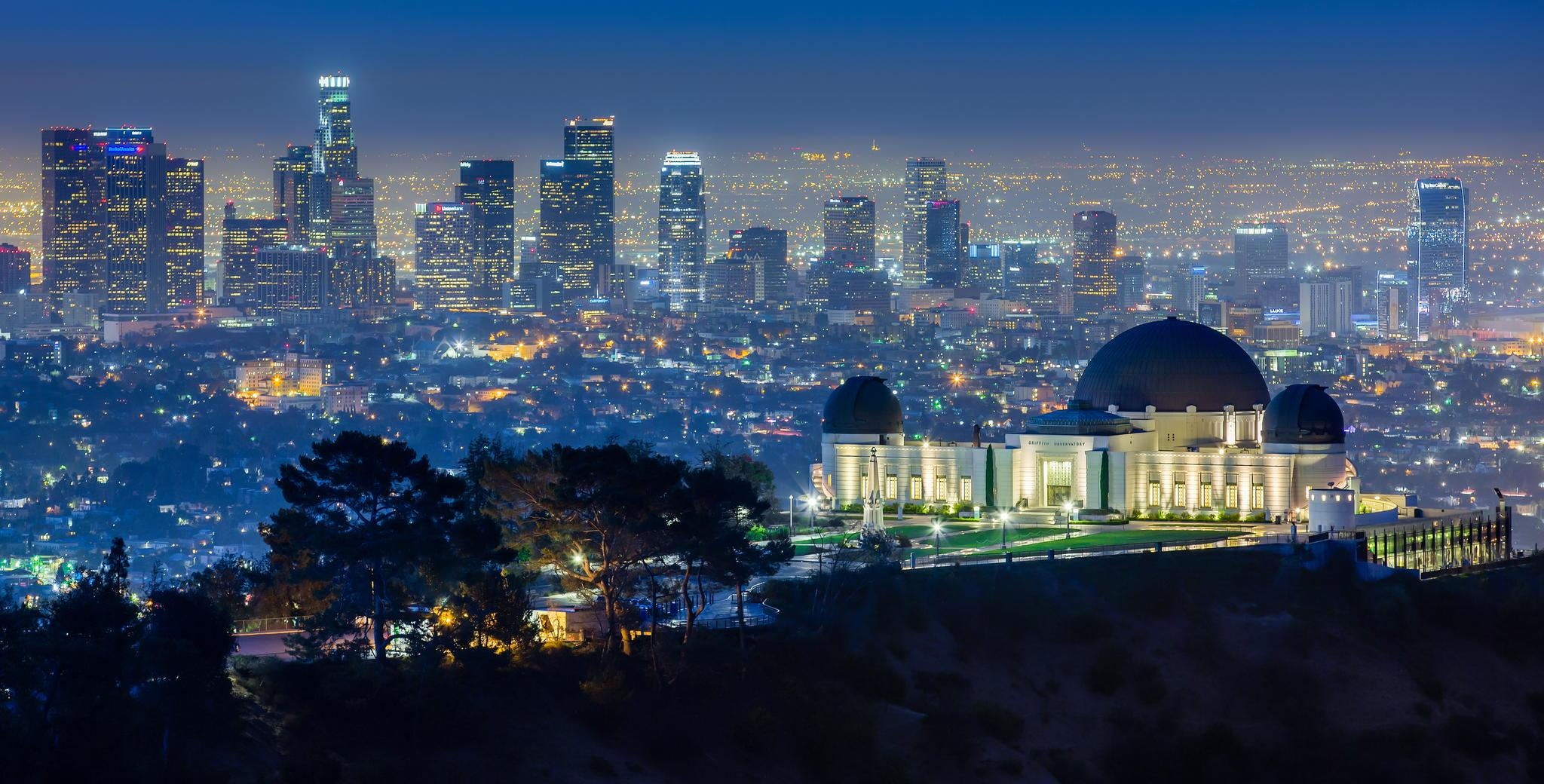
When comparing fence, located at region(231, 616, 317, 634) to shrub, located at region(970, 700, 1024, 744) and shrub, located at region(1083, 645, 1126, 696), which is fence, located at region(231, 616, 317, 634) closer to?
shrub, located at region(970, 700, 1024, 744)

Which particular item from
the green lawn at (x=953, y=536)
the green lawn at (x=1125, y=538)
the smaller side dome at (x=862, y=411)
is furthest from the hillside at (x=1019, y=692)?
the smaller side dome at (x=862, y=411)

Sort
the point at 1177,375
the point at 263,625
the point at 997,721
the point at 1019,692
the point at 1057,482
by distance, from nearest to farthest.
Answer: the point at 263,625, the point at 997,721, the point at 1019,692, the point at 1057,482, the point at 1177,375

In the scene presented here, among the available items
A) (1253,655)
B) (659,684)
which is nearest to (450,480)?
(659,684)

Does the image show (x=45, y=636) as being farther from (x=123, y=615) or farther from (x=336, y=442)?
(x=336, y=442)

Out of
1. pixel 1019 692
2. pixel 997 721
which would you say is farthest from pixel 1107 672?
pixel 997 721

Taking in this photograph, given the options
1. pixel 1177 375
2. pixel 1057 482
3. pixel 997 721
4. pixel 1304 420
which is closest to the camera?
pixel 997 721

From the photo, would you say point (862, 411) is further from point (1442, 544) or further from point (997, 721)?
point (997, 721)
